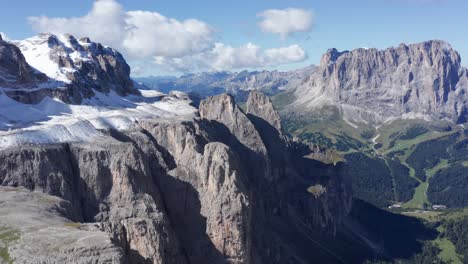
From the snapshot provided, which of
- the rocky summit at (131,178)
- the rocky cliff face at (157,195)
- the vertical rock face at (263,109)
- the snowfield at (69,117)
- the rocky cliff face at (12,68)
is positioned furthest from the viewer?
the vertical rock face at (263,109)

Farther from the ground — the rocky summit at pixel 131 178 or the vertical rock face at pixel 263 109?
the vertical rock face at pixel 263 109

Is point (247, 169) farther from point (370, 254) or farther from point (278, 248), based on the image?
point (370, 254)

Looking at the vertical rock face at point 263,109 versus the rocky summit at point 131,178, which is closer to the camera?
the rocky summit at point 131,178

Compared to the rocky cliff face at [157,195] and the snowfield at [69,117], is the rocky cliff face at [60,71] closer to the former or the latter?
the snowfield at [69,117]

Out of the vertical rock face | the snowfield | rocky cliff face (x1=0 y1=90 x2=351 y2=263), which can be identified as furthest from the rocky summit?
the vertical rock face

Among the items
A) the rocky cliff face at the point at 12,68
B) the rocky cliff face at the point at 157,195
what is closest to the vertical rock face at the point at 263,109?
the rocky cliff face at the point at 157,195

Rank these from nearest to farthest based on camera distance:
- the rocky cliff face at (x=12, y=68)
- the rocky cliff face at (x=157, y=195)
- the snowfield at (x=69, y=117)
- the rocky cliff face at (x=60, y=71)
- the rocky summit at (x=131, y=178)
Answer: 1. the rocky cliff face at (x=157, y=195)
2. the rocky summit at (x=131, y=178)
3. the snowfield at (x=69, y=117)
4. the rocky cliff face at (x=12, y=68)
5. the rocky cliff face at (x=60, y=71)

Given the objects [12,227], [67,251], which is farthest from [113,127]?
[67,251]

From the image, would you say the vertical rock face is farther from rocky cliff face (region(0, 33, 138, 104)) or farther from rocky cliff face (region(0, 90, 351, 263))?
rocky cliff face (region(0, 33, 138, 104))
